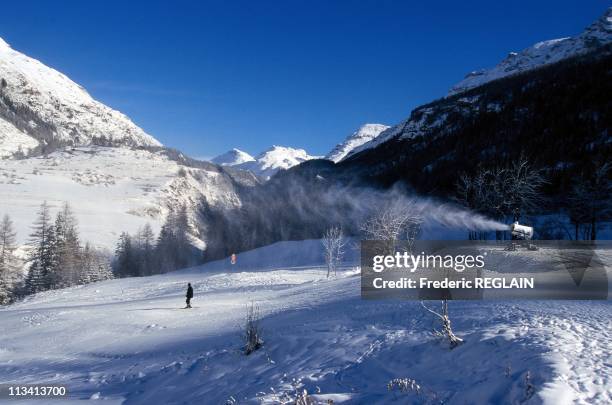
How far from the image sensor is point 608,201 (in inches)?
2192

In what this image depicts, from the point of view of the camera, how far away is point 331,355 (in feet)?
38.4

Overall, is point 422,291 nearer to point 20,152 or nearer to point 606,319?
point 606,319

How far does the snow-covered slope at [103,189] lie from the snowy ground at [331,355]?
8122cm

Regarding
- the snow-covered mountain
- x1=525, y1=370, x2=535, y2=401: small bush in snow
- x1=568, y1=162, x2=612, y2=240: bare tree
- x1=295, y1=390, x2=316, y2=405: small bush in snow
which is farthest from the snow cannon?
the snow-covered mountain

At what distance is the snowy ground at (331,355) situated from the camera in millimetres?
8250

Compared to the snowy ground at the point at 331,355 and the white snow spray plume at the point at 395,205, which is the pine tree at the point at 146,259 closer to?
the white snow spray plume at the point at 395,205

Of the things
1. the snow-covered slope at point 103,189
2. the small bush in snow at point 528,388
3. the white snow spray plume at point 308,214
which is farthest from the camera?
the snow-covered slope at point 103,189

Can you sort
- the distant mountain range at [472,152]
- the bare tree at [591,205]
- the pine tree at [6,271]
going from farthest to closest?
1. the distant mountain range at [472,152]
2. the pine tree at [6,271]
3. the bare tree at [591,205]

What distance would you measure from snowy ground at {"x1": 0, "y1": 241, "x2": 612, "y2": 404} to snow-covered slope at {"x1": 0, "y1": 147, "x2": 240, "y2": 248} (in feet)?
266

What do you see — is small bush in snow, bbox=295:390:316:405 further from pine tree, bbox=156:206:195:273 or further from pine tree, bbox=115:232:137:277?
pine tree, bbox=156:206:195:273

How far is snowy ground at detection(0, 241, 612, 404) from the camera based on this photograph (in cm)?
825

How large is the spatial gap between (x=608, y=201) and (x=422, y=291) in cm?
5282

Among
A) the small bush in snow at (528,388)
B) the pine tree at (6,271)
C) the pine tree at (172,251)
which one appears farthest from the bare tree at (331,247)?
the pine tree at (172,251)

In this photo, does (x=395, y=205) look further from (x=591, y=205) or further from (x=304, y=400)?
(x=304, y=400)
